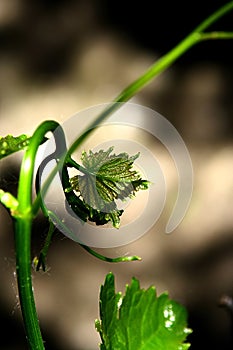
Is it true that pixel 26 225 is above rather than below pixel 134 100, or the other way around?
below

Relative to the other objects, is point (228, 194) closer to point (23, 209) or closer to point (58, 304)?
point (58, 304)

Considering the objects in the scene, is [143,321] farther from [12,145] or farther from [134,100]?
[134,100]

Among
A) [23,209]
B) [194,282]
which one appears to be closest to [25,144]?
[23,209]

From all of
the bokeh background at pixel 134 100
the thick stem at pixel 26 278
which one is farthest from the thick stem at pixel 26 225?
the bokeh background at pixel 134 100

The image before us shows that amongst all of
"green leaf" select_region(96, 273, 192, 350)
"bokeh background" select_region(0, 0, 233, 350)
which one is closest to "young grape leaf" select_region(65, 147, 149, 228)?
"green leaf" select_region(96, 273, 192, 350)

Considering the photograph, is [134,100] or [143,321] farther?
[134,100]

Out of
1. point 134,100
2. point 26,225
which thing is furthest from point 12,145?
point 134,100
